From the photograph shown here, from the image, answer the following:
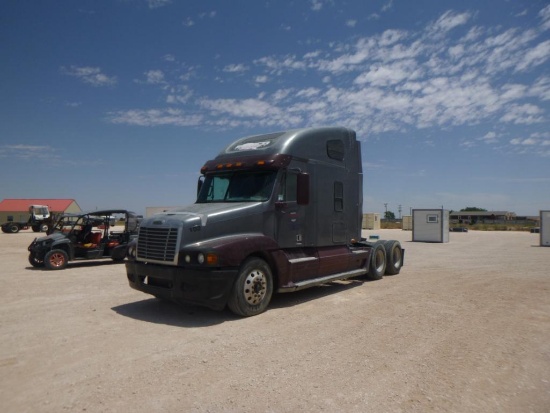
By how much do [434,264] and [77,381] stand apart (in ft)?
41.3

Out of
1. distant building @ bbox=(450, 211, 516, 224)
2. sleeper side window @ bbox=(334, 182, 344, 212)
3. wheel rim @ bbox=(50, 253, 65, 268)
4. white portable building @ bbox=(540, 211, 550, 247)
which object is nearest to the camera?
sleeper side window @ bbox=(334, 182, 344, 212)

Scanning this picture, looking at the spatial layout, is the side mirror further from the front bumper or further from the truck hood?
the front bumper

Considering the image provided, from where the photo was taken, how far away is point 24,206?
62.1 m

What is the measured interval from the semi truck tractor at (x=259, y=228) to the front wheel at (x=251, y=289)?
2 centimetres

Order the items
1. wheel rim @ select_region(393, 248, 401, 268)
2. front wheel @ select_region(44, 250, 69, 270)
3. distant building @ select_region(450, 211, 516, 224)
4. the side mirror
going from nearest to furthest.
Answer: the side mirror
wheel rim @ select_region(393, 248, 401, 268)
front wheel @ select_region(44, 250, 69, 270)
distant building @ select_region(450, 211, 516, 224)

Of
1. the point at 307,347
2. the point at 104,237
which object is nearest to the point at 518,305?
the point at 307,347

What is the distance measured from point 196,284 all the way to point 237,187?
7.29ft

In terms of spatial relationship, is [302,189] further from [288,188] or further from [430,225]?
[430,225]

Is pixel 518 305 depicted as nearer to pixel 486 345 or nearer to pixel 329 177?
pixel 486 345

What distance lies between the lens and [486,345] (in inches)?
193

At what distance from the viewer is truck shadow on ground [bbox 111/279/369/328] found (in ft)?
19.9

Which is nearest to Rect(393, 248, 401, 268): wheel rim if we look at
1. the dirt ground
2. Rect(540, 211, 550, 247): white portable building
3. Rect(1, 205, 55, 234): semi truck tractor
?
the dirt ground

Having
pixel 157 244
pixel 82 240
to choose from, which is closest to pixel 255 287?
pixel 157 244

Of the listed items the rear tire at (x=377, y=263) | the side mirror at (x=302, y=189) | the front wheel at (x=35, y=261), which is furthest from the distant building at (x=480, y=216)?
the side mirror at (x=302, y=189)
